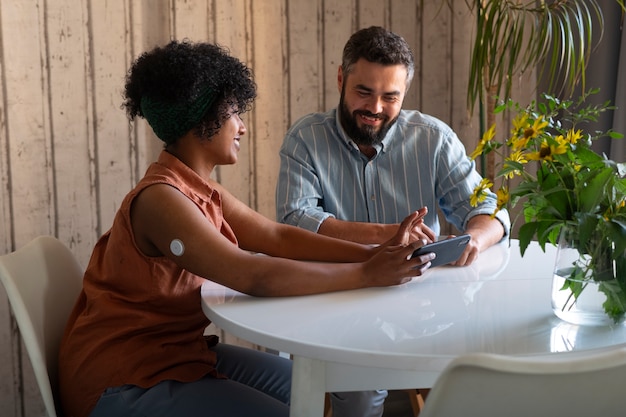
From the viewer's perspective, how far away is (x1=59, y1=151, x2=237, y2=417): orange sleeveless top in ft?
5.35

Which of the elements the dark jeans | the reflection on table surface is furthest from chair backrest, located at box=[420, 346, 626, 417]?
the dark jeans

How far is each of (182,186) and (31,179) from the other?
48.9 inches

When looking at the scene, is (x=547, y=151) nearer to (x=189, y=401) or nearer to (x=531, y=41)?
(x=189, y=401)

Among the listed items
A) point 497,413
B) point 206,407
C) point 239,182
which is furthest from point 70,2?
point 497,413

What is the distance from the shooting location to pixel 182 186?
1733 mm

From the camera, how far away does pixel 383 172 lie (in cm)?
251

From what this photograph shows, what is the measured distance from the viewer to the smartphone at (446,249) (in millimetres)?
1738

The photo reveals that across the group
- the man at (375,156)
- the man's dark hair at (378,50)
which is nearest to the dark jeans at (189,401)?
the man at (375,156)

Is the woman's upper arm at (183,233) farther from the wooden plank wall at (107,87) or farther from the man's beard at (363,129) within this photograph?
the wooden plank wall at (107,87)

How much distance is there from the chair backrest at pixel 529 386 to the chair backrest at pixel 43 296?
2.93 ft

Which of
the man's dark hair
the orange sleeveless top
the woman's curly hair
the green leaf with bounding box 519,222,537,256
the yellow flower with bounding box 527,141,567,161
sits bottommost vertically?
the orange sleeveless top

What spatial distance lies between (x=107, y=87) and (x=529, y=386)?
89.7 inches

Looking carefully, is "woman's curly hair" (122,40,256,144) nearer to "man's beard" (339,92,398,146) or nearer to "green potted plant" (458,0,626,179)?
"man's beard" (339,92,398,146)

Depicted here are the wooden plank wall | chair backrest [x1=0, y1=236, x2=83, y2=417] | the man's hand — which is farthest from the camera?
the wooden plank wall
